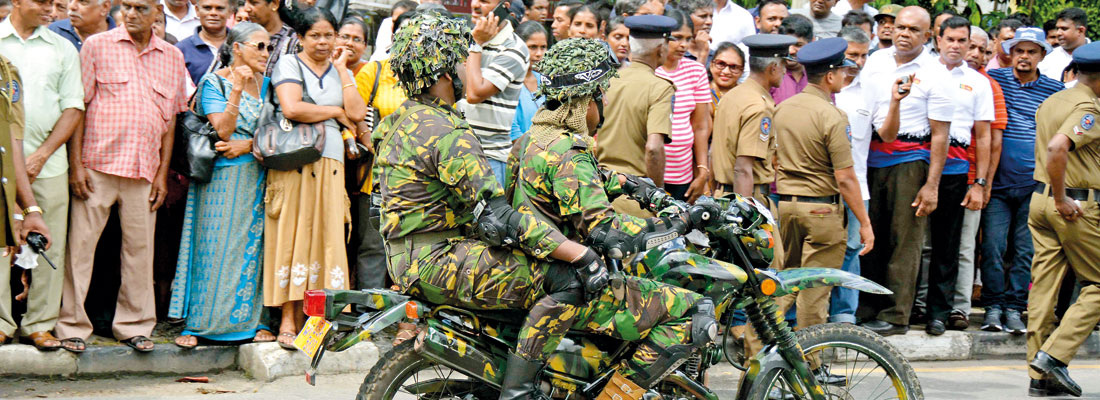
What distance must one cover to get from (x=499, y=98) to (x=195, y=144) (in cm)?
188

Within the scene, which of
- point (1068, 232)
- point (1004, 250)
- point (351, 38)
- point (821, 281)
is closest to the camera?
point (821, 281)

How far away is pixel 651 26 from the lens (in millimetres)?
7332

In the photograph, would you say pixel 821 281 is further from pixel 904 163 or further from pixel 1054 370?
pixel 904 163

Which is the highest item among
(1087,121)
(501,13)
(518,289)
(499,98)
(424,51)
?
(424,51)

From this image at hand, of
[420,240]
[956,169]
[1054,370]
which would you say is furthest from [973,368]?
[420,240]

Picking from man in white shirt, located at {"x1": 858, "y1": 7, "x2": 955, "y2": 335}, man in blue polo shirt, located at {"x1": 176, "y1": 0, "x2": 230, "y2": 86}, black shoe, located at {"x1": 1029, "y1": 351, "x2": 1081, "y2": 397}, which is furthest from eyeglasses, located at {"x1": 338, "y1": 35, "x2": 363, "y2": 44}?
black shoe, located at {"x1": 1029, "y1": 351, "x2": 1081, "y2": 397}

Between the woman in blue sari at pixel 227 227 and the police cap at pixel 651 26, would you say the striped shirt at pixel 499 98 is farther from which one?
the woman in blue sari at pixel 227 227

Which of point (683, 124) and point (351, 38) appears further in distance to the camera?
point (683, 124)

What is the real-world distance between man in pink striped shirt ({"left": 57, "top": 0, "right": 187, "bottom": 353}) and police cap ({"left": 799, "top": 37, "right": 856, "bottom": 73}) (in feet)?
12.4

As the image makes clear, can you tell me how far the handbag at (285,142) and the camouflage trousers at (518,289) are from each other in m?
2.31

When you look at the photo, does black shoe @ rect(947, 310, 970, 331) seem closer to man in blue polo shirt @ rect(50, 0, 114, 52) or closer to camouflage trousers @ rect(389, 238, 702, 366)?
camouflage trousers @ rect(389, 238, 702, 366)

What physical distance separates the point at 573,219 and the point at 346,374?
9.05ft

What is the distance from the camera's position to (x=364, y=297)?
16.1 feet

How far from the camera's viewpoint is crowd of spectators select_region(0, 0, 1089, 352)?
684cm
